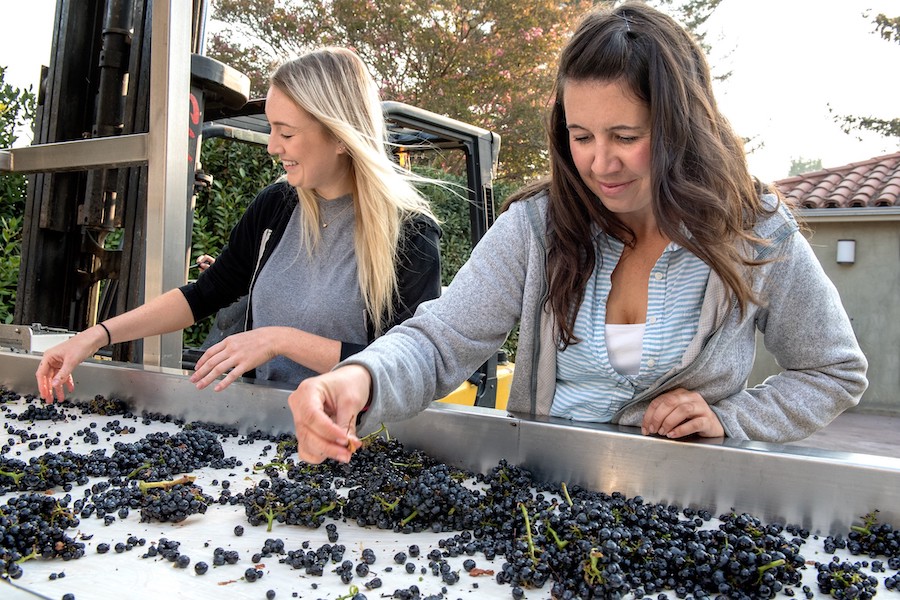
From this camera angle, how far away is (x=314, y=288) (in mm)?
2164

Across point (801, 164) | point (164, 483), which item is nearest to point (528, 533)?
point (164, 483)

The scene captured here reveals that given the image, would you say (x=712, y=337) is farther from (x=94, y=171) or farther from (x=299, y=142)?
(x=94, y=171)

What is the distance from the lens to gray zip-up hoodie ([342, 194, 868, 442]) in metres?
1.47

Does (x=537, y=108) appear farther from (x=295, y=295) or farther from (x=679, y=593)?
(x=679, y=593)

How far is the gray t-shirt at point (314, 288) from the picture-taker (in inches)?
84.0

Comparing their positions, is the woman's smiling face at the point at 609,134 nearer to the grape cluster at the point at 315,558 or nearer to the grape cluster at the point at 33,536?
the grape cluster at the point at 315,558

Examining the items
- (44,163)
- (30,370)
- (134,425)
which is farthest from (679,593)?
(44,163)

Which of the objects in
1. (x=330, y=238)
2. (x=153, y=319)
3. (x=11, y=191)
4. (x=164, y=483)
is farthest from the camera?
(x=11, y=191)

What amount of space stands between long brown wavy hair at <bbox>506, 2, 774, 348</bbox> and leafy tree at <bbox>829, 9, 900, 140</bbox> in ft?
49.6

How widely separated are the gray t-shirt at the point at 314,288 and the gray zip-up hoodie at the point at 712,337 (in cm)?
61

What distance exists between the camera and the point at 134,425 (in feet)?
5.68

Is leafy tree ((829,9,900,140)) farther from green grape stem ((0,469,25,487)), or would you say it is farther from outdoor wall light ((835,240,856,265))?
green grape stem ((0,469,25,487))

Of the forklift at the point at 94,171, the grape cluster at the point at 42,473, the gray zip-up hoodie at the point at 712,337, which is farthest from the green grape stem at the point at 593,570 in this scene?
the forklift at the point at 94,171

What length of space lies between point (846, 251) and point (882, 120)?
6.27m
